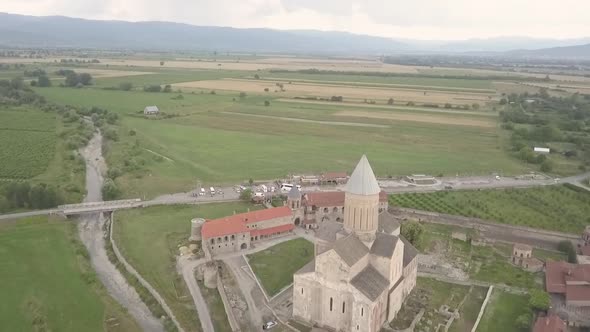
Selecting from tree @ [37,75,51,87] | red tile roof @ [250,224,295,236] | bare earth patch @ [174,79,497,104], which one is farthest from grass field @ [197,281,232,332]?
tree @ [37,75,51,87]

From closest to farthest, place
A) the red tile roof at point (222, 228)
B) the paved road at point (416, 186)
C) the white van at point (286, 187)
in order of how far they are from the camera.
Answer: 1. the red tile roof at point (222, 228)
2. the paved road at point (416, 186)
3. the white van at point (286, 187)

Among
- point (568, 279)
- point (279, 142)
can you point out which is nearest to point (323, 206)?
point (568, 279)

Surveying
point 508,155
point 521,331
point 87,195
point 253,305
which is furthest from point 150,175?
point 508,155

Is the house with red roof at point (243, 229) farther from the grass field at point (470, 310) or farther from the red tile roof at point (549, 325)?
the red tile roof at point (549, 325)

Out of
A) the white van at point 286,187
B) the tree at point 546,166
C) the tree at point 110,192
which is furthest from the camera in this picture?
the tree at point 546,166

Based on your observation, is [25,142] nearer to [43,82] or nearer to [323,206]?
[323,206]

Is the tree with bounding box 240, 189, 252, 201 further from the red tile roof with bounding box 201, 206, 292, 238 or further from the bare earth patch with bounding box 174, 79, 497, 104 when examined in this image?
the bare earth patch with bounding box 174, 79, 497, 104

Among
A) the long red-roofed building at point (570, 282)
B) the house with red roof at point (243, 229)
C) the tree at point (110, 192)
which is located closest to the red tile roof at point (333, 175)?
the house with red roof at point (243, 229)
